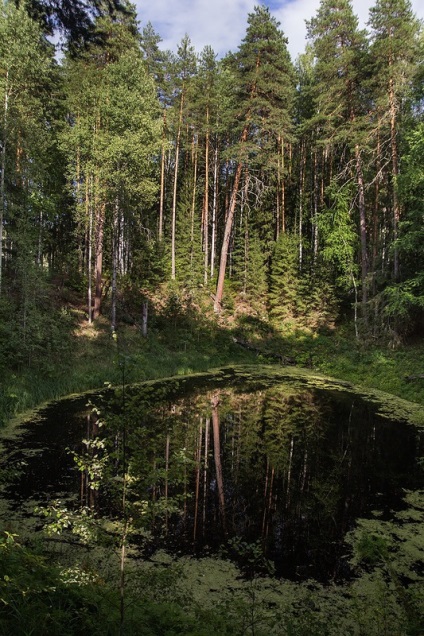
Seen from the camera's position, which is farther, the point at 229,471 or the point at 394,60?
the point at 394,60

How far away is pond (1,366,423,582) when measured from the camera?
396 centimetres

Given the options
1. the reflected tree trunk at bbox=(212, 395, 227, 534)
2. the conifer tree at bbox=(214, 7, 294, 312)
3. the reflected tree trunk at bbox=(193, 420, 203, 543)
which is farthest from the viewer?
the conifer tree at bbox=(214, 7, 294, 312)

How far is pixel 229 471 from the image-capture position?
7.57 metres

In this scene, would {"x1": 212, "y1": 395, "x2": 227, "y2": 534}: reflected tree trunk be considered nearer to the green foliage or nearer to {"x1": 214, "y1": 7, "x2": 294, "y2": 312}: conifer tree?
the green foliage

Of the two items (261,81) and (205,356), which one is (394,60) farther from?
(205,356)

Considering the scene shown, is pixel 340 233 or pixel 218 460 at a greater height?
pixel 340 233

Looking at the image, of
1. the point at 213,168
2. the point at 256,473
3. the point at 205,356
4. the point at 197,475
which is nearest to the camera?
the point at 197,475

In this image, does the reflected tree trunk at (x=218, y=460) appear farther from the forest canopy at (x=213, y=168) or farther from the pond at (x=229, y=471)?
the forest canopy at (x=213, y=168)

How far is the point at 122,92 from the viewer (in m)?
16.2

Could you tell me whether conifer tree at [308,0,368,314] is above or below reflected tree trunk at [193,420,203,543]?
above

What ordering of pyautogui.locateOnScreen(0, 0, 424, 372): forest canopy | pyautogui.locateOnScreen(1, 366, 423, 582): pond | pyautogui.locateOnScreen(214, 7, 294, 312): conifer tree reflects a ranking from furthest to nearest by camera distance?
1. pyautogui.locateOnScreen(214, 7, 294, 312): conifer tree
2. pyautogui.locateOnScreen(0, 0, 424, 372): forest canopy
3. pyautogui.locateOnScreen(1, 366, 423, 582): pond

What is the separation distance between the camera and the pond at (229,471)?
3.96m

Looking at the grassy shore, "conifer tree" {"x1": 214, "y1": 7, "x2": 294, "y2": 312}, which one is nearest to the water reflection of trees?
the grassy shore

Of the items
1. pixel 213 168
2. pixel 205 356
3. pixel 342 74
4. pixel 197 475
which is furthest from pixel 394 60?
pixel 197 475
